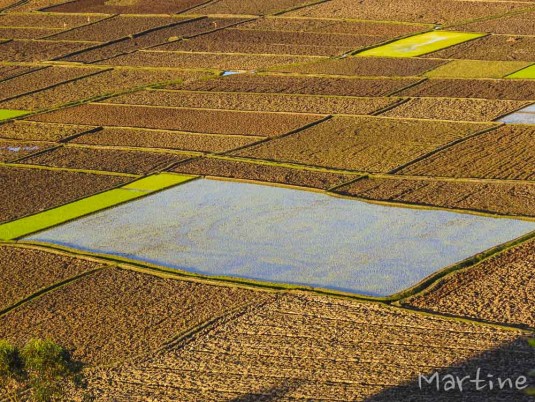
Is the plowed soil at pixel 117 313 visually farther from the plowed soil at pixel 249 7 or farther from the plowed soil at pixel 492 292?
the plowed soil at pixel 249 7

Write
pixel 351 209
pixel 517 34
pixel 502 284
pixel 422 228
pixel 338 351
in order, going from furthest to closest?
pixel 517 34 < pixel 351 209 < pixel 422 228 < pixel 502 284 < pixel 338 351

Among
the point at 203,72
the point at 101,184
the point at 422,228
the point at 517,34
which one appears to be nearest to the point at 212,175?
the point at 101,184

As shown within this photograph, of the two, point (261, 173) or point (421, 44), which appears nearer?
point (261, 173)

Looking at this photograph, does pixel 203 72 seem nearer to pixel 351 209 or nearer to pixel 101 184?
pixel 101 184

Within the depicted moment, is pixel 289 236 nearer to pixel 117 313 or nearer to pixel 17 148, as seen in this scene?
pixel 117 313

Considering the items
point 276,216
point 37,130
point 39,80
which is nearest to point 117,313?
point 276,216

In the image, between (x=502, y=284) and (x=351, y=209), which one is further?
(x=351, y=209)

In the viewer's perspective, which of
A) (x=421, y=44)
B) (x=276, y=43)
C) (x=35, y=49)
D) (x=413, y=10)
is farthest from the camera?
(x=413, y=10)

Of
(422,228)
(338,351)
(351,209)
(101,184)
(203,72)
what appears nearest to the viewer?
(338,351)

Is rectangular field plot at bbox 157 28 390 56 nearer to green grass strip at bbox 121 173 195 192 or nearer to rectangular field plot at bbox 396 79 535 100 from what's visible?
rectangular field plot at bbox 396 79 535 100
